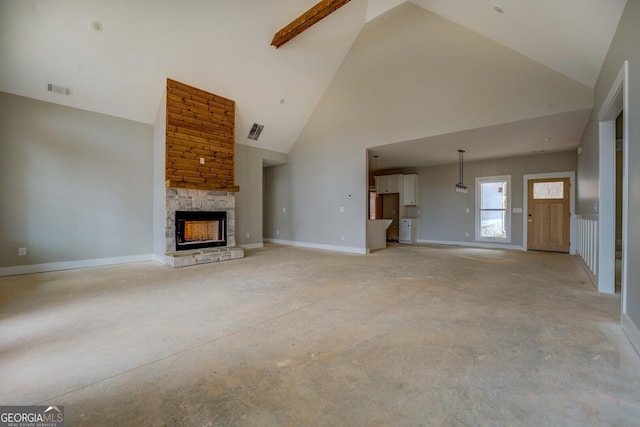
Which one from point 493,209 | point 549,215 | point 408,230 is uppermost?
point 493,209

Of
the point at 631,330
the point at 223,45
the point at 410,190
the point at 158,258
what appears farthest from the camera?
the point at 410,190

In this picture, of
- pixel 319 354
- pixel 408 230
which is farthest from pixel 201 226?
pixel 408 230

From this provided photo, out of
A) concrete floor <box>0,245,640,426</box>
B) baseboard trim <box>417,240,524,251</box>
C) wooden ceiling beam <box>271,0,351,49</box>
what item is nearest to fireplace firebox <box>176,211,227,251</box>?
concrete floor <box>0,245,640,426</box>

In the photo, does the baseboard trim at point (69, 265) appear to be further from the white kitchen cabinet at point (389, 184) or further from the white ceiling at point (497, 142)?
the white kitchen cabinet at point (389, 184)

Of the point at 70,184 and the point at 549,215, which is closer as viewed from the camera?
the point at 70,184

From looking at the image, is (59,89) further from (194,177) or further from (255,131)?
(255,131)

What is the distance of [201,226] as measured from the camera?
19.7 feet

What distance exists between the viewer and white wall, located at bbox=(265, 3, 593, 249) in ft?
15.0

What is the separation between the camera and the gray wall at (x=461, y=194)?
746 centimetres

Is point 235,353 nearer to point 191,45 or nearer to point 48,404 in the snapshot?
point 48,404

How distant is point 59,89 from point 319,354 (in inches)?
235

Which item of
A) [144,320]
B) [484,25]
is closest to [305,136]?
[484,25]

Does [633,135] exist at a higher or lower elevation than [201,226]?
higher

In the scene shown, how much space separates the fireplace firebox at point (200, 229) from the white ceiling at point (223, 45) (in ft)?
7.34
